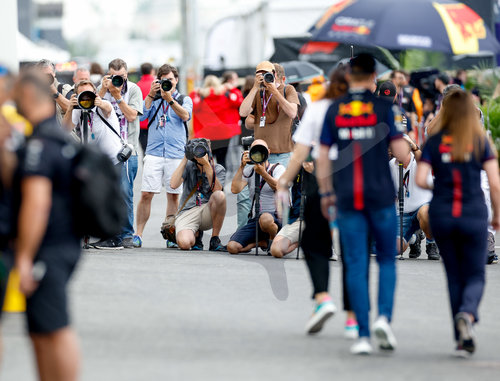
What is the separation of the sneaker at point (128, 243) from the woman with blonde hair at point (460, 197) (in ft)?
18.9

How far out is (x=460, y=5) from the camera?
913 centimetres

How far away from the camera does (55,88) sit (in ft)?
39.9

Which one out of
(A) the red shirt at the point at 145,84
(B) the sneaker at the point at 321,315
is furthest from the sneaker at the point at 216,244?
(B) the sneaker at the point at 321,315

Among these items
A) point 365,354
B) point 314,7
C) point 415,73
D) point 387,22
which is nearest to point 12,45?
point 387,22

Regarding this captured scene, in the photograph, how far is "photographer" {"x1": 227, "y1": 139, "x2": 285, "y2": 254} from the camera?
12039mm

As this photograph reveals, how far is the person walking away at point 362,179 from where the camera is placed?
707 cm

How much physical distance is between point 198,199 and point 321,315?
5.13 meters

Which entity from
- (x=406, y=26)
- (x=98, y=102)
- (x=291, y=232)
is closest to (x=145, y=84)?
(x=98, y=102)

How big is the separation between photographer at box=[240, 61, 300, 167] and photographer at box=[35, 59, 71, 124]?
2064 mm

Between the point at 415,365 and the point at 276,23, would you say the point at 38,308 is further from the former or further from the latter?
the point at 276,23

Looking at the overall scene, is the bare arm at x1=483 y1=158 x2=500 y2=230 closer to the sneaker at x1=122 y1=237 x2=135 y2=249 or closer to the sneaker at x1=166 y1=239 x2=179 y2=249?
the sneaker at x1=122 y1=237 x2=135 y2=249

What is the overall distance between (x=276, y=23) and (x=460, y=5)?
19.8 meters

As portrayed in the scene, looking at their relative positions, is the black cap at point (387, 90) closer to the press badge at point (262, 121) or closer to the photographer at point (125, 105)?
the press badge at point (262, 121)

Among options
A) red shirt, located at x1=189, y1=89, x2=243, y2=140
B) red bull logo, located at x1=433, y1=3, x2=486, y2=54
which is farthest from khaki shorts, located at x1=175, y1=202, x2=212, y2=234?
red shirt, located at x1=189, y1=89, x2=243, y2=140
